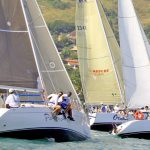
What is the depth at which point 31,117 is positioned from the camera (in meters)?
26.7

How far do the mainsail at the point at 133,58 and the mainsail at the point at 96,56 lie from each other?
4760 mm

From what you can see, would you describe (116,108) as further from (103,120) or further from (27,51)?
(27,51)

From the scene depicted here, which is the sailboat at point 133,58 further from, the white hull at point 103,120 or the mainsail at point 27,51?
Result: the mainsail at point 27,51

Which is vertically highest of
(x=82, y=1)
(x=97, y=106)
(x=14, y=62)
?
(x=82, y=1)

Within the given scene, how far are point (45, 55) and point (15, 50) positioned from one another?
153 cm

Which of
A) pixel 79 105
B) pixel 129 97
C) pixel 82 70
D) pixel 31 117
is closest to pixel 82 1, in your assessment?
pixel 82 70

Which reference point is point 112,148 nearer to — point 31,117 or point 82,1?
point 31,117

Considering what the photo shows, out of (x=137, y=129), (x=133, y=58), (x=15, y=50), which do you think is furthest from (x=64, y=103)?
(x=133, y=58)

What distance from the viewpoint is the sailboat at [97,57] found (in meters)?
46.6

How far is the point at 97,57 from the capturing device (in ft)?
155

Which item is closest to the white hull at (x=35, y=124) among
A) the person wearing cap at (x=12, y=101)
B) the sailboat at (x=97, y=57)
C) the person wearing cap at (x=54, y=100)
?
the person wearing cap at (x=12, y=101)

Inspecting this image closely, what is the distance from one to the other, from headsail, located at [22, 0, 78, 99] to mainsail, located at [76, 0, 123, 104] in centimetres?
1687

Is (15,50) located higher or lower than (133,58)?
higher

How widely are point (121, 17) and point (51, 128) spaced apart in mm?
16129
